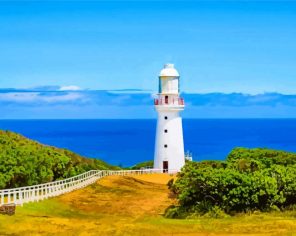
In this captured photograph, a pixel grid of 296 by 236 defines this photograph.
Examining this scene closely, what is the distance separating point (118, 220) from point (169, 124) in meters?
27.9

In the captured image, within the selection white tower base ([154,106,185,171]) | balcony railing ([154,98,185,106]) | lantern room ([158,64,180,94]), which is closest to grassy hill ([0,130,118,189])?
white tower base ([154,106,185,171])

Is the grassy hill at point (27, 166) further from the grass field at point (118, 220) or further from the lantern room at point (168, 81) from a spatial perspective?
the lantern room at point (168, 81)

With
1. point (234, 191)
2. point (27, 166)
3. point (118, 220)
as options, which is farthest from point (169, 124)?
point (118, 220)

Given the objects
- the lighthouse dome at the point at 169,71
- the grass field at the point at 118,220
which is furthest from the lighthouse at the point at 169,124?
the grass field at the point at 118,220

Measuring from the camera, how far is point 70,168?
43.7 metres

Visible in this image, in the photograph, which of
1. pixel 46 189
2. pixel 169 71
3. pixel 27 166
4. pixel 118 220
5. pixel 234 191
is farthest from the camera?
pixel 169 71

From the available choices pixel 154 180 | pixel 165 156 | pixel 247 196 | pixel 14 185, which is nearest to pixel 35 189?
pixel 14 185

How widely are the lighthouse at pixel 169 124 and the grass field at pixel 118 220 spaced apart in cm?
1457

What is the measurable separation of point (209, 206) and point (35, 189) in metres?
9.48

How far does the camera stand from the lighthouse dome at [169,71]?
54000mm

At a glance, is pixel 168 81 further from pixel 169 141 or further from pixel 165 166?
pixel 165 166

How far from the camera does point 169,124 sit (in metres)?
54.3

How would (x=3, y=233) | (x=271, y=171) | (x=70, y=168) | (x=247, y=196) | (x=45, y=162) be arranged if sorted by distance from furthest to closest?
(x=70, y=168) → (x=45, y=162) → (x=271, y=171) → (x=247, y=196) → (x=3, y=233)

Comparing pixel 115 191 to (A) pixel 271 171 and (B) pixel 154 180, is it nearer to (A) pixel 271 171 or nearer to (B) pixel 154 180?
(B) pixel 154 180
